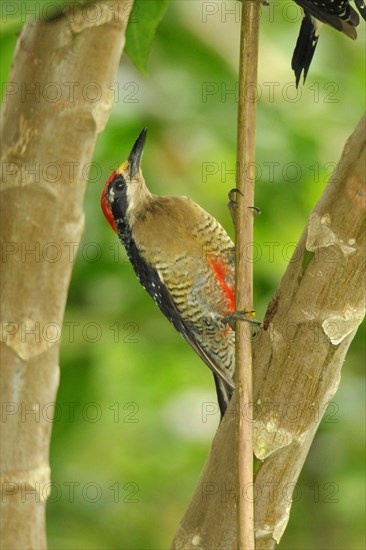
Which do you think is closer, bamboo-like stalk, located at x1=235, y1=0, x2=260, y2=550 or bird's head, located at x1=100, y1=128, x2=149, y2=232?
bamboo-like stalk, located at x1=235, y1=0, x2=260, y2=550

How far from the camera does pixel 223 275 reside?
2625 mm

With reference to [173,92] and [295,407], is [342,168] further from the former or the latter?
[173,92]

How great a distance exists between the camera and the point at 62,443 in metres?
2.73

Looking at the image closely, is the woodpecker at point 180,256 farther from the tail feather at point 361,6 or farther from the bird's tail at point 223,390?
the tail feather at point 361,6

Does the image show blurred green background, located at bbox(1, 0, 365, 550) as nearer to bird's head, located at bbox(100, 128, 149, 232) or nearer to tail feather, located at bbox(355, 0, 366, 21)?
bird's head, located at bbox(100, 128, 149, 232)

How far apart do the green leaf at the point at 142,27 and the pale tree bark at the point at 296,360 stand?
1.92 feet

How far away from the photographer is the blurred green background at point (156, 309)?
103 inches

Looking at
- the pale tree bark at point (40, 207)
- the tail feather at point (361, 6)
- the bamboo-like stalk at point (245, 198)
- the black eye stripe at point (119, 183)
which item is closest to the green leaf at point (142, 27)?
the pale tree bark at point (40, 207)

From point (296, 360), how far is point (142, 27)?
0.81 meters

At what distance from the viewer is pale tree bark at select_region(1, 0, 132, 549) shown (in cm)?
158

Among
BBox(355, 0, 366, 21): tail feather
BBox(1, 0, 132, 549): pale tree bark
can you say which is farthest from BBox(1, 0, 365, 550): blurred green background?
BBox(1, 0, 132, 549): pale tree bark

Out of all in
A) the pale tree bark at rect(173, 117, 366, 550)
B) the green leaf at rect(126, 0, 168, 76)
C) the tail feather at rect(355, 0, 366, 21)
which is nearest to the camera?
the pale tree bark at rect(173, 117, 366, 550)

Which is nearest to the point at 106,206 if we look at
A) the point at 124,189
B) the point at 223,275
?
the point at 124,189

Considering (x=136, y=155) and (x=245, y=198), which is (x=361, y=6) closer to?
(x=136, y=155)
